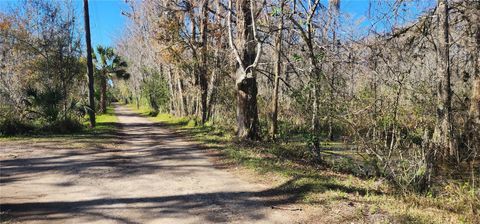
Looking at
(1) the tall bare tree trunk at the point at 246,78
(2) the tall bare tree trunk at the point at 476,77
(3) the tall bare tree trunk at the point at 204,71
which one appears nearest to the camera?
(2) the tall bare tree trunk at the point at 476,77

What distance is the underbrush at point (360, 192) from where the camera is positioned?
5.41 m

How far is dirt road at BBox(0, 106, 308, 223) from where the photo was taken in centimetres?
575

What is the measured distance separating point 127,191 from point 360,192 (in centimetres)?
424

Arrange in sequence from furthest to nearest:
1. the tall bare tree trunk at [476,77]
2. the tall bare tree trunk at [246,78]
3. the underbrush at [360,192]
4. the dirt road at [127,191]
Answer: the tall bare tree trunk at [246,78] → the tall bare tree trunk at [476,77] → the dirt road at [127,191] → the underbrush at [360,192]

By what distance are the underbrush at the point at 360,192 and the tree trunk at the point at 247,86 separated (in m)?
2.94

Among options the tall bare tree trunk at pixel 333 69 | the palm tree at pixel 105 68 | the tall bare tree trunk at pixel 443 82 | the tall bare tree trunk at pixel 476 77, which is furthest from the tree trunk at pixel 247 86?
the palm tree at pixel 105 68

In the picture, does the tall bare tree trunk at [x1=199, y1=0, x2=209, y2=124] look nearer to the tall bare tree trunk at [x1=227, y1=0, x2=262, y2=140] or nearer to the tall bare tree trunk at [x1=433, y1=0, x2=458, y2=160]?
the tall bare tree trunk at [x1=227, y1=0, x2=262, y2=140]

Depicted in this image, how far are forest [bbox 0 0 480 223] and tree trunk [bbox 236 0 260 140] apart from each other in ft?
0.13

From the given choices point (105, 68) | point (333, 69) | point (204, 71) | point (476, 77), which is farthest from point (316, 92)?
point (105, 68)

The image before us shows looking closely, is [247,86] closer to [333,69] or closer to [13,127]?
[333,69]

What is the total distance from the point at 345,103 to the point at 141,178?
15.4 feet

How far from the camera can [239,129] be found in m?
14.2

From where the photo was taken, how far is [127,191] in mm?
7043

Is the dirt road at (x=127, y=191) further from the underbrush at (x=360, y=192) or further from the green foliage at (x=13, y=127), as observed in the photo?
the green foliage at (x=13, y=127)
